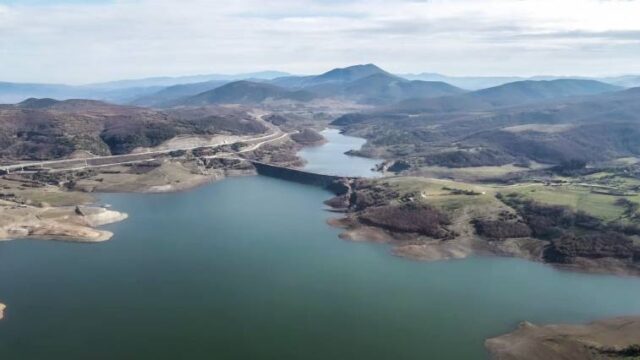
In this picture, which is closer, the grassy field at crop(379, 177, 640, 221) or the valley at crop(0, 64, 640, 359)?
the valley at crop(0, 64, 640, 359)

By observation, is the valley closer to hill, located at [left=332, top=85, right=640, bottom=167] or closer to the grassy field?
the grassy field

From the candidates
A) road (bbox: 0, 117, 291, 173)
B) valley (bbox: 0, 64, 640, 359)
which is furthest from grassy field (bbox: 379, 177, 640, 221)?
road (bbox: 0, 117, 291, 173)

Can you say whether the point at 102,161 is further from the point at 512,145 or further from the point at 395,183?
the point at 512,145

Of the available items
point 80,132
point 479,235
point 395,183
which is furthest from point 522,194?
point 80,132

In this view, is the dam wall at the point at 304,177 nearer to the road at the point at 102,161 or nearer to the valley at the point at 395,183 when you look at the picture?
the valley at the point at 395,183

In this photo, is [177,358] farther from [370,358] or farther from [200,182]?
[200,182]

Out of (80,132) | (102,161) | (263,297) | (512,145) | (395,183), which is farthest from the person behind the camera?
(512,145)

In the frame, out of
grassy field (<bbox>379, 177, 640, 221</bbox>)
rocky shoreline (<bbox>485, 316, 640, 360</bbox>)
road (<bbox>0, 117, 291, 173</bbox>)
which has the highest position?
road (<bbox>0, 117, 291, 173</bbox>)

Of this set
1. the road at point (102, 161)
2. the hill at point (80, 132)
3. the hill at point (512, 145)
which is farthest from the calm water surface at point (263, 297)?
the hill at point (512, 145)

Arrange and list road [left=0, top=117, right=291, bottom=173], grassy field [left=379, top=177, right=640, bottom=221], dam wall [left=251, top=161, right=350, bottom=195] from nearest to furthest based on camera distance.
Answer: grassy field [left=379, top=177, right=640, bottom=221] < dam wall [left=251, top=161, right=350, bottom=195] < road [left=0, top=117, right=291, bottom=173]
